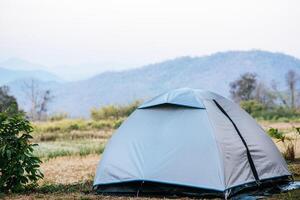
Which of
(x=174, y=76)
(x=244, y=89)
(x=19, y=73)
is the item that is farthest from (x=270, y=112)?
(x=19, y=73)

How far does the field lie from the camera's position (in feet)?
26.7

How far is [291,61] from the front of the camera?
114 metres

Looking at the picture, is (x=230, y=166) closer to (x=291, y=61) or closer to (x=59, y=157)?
(x=59, y=157)

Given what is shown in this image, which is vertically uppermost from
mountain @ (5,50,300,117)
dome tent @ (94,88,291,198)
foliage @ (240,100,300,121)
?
mountain @ (5,50,300,117)

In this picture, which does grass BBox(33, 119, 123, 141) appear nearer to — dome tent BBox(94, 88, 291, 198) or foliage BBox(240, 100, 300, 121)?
foliage BBox(240, 100, 300, 121)

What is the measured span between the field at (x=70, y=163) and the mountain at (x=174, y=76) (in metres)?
69.5

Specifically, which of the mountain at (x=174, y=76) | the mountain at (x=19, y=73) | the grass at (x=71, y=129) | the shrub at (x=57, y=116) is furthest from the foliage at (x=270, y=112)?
the mountain at (x=19, y=73)

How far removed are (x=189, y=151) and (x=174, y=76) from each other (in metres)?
106

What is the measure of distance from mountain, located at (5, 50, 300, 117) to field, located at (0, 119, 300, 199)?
6953 cm

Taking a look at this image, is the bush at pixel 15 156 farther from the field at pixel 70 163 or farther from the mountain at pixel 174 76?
the mountain at pixel 174 76

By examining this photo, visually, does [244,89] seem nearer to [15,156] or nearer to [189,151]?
[189,151]

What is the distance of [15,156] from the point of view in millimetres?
8281

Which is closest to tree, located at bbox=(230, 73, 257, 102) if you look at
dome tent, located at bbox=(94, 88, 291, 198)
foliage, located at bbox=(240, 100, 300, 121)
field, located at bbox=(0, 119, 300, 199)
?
foliage, located at bbox=(240, 100, 300, 121)

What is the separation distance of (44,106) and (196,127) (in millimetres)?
45692
